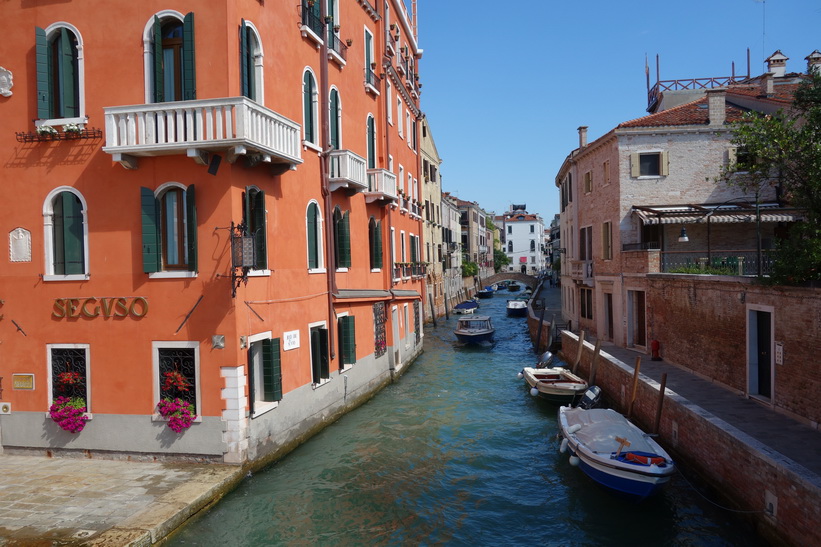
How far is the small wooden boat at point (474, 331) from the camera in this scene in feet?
89.3

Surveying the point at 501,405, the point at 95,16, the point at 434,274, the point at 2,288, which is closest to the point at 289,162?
the point at 95,16

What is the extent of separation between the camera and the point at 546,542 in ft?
27.7

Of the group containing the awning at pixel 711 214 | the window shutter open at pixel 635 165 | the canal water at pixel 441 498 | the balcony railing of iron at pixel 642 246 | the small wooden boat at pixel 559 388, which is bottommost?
the canal water at pixel 441 498

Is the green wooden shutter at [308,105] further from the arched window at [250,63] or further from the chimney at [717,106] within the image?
the chimney at [717,106]

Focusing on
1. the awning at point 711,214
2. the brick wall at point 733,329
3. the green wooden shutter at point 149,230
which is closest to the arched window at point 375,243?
the brick wall at point 733,329

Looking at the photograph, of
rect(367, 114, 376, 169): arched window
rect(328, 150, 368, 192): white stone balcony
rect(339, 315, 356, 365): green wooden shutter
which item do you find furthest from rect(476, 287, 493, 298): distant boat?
rect(328, 150, 368, 192): white stone balcony

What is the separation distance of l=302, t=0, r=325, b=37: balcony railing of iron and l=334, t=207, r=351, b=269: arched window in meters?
4.04

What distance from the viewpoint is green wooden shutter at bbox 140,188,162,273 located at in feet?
31.2

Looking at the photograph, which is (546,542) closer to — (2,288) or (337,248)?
(337,248)

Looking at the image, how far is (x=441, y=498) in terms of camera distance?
985cm

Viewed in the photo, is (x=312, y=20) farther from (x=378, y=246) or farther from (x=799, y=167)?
(x=799, y=167)

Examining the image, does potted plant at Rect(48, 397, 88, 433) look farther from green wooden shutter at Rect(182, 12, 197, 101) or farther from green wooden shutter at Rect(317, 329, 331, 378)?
green wooden shutter at Rect(182, 12, 197, 101)

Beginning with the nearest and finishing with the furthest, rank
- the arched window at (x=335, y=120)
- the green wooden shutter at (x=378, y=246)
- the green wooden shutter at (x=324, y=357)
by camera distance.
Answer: the green wooden shutter at (x=324, y=357), the arched window at (x=335, y=120), the green wooden shutter at (x=378, y=246)

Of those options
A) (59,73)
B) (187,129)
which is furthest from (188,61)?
(59,73)
